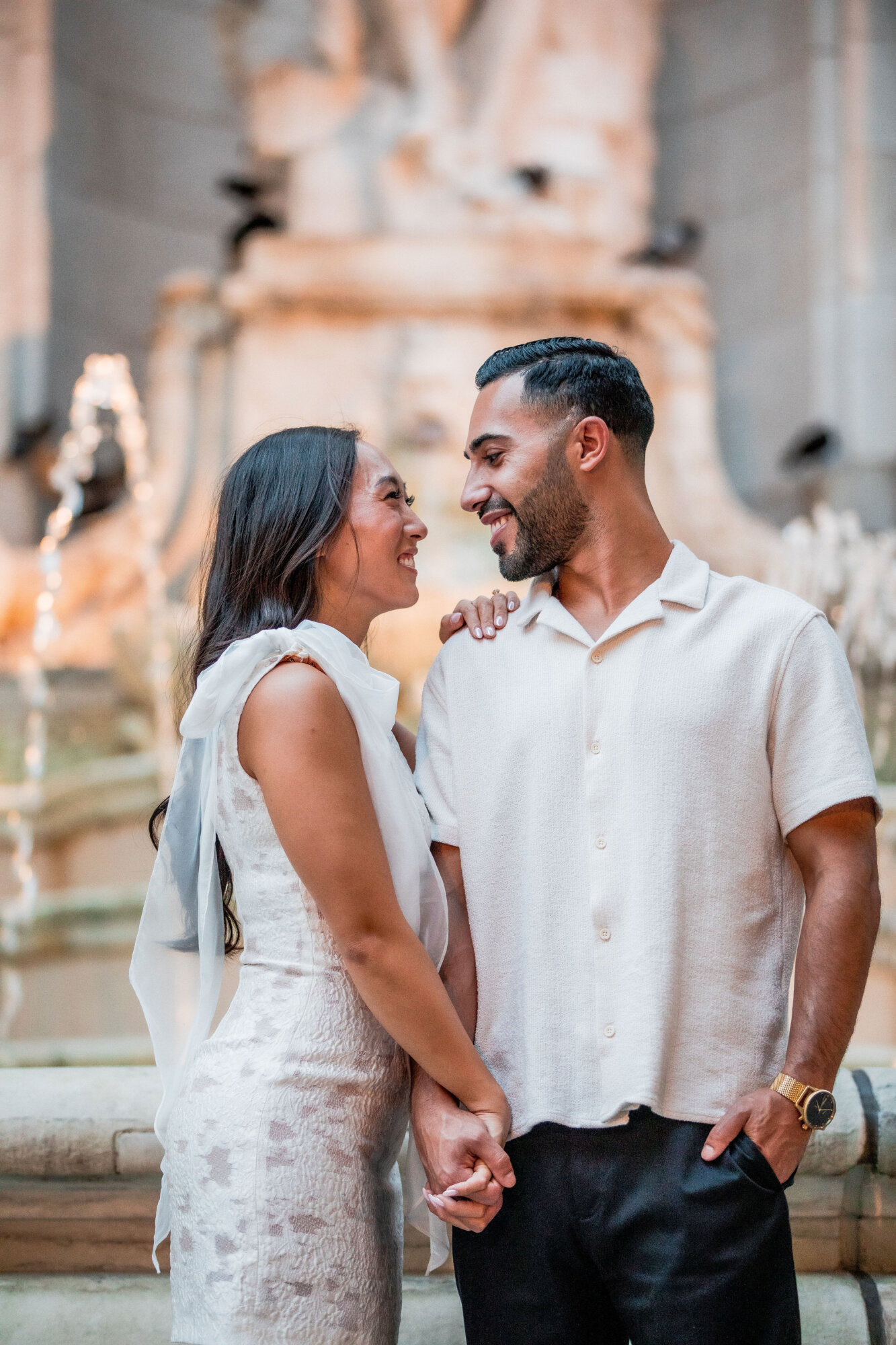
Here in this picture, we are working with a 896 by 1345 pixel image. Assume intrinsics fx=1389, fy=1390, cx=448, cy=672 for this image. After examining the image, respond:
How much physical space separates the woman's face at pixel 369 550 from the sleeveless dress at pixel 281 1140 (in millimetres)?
210

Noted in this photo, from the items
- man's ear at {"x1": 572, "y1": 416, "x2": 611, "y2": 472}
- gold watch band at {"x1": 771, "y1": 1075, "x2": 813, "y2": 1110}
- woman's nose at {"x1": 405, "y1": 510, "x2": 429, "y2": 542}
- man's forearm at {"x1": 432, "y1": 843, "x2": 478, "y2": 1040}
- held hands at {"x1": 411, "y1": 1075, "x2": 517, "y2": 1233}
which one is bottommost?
held hands at {"x1": 411, "y1": 1075, "x2": 517, "y2": 1233}

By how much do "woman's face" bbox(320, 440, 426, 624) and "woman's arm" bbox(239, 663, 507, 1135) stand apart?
9.8 inches

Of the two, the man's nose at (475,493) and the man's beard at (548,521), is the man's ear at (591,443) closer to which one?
the man's beard at (548,521)

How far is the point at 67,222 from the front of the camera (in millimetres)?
10695

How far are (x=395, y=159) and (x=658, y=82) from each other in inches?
147

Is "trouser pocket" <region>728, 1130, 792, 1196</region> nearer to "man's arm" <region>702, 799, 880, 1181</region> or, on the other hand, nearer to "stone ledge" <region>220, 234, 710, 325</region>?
"man's arm" <region>702, 799, 880, 1181</region>

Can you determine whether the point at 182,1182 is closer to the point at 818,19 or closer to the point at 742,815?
the point at 742,815

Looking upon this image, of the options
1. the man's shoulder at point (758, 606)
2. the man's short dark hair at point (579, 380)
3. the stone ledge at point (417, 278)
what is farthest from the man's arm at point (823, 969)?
the stone ledge at point (417, 278)

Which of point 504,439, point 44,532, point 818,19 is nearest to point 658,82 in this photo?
point 818,19

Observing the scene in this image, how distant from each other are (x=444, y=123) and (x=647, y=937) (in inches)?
317

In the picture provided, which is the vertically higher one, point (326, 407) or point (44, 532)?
point (326, 407)

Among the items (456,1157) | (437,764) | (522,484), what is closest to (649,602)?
(522,484)

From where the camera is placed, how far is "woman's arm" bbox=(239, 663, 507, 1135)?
1.62 metres

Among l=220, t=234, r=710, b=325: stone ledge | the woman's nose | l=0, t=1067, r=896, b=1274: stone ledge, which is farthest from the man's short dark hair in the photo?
l=220, t=234, r=710, b=325: stone ledge
